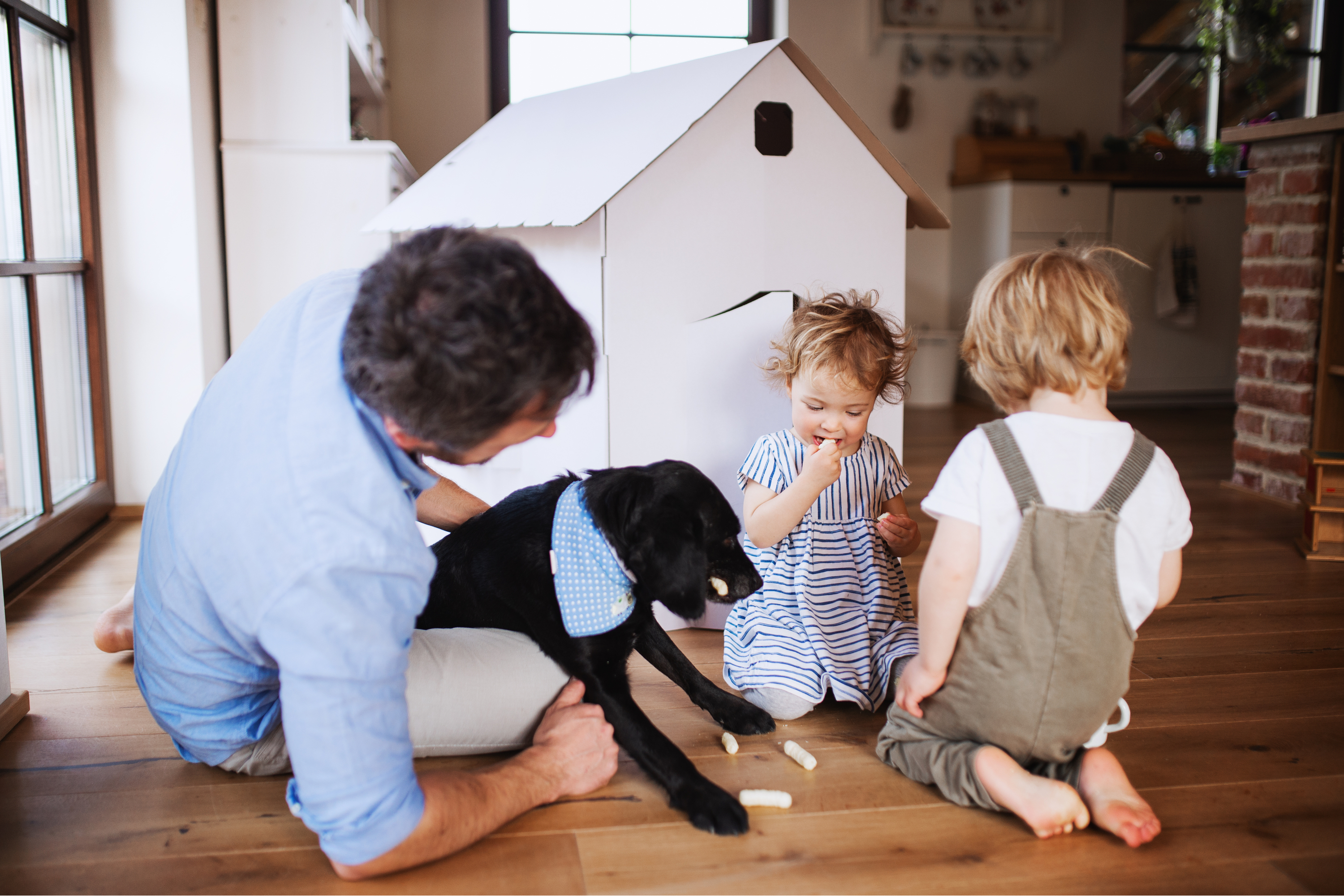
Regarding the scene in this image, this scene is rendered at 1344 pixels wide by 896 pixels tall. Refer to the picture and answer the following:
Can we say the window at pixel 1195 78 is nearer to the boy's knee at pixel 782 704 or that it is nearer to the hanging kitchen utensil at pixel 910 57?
the hanging kitchen utensil at pixel 910 57

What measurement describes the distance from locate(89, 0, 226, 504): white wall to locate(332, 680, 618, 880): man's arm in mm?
1701

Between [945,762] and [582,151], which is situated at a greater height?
[582,151]

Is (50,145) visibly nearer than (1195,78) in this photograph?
Yes

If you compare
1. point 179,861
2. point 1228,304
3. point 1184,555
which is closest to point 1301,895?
point 179,861

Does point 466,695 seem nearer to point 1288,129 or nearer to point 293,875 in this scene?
point 293,875

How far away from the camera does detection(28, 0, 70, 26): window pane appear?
7.00 feet

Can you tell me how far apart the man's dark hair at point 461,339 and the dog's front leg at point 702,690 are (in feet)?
1.82

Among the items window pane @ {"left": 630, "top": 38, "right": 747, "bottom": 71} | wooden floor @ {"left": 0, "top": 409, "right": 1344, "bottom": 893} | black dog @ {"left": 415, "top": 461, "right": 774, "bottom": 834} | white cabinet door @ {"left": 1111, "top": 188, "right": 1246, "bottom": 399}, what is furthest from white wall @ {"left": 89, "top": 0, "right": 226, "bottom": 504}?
white cabinet door @ {"left": 1111, "top": 188, "right": 1246, "bottom": 399}

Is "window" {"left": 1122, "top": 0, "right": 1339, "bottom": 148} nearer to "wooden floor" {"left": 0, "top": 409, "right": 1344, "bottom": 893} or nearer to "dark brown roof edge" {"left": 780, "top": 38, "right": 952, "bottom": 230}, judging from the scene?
"dark brown roof edge" {"left": 780, "top": 38, "right": 952, "bottom": 230}

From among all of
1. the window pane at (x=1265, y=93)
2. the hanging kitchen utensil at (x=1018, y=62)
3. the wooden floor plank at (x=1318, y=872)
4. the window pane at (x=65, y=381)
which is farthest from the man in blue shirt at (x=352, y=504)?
the window pane at (x=1265, y=93)

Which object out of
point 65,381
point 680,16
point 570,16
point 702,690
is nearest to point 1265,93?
point 680,16

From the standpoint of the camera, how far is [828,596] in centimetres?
146

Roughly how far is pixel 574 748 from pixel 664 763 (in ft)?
0.33

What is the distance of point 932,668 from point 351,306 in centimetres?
70
